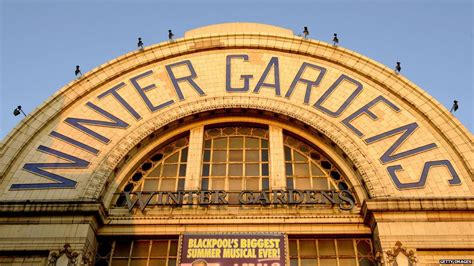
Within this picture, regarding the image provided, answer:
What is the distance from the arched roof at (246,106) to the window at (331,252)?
7.68 feet

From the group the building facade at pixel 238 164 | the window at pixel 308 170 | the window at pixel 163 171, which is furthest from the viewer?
the window at pixel 163 171

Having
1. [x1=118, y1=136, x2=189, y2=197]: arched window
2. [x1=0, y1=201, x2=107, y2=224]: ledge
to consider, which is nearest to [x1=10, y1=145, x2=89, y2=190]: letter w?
[x1=0, y1=201, x2=107, y2=224]: ledge

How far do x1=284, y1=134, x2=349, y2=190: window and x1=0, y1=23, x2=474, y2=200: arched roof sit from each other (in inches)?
57.0

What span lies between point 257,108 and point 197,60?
15.9 feet

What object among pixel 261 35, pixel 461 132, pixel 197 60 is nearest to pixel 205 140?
pixel 197 60

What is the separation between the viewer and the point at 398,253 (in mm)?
20375

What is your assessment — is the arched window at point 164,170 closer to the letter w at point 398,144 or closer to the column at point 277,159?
the column at point 277,159

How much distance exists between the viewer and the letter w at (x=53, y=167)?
23.7 meters

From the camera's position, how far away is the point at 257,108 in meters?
27.0

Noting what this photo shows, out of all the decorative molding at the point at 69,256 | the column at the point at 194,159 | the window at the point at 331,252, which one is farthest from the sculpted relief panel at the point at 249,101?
the decorative molding at the point at 69,256

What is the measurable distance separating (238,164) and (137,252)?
6.34 meters

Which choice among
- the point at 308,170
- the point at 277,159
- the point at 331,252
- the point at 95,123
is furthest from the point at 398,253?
the point at 95,123

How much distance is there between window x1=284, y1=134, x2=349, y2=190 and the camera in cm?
2512

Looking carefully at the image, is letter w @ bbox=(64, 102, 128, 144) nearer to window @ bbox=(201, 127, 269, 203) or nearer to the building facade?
the building facade
